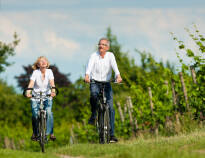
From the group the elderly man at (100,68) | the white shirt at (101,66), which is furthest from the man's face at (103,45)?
the white shirt at (101,66)

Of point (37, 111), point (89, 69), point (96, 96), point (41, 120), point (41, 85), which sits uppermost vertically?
point (89, 69)

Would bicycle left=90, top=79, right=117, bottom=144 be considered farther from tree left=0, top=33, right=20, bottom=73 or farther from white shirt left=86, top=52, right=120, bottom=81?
tree left=0, top=33, right=20, bottom=73

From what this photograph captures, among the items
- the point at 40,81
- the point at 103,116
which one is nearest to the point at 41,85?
the point at 40,81

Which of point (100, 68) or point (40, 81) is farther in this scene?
point (40, 81)

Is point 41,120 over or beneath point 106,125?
over

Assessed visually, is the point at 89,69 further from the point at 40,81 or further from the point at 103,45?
the point at 40,81

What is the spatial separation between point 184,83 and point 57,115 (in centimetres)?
2076

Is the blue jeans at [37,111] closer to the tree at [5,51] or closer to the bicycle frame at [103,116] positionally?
the bicycle frame at [103,116]

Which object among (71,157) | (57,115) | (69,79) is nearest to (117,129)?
(71,157)

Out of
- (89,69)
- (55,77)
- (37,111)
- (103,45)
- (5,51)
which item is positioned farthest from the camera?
(55,77)

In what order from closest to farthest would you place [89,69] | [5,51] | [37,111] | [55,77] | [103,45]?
[89,69]
[103,45]
[37,111]
[5,51]
[55,77]

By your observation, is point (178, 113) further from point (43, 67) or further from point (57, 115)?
point (57, 115)

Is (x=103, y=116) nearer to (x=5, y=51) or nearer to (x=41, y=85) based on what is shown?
(x=41, y=85)

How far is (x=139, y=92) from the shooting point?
17.7 metres
